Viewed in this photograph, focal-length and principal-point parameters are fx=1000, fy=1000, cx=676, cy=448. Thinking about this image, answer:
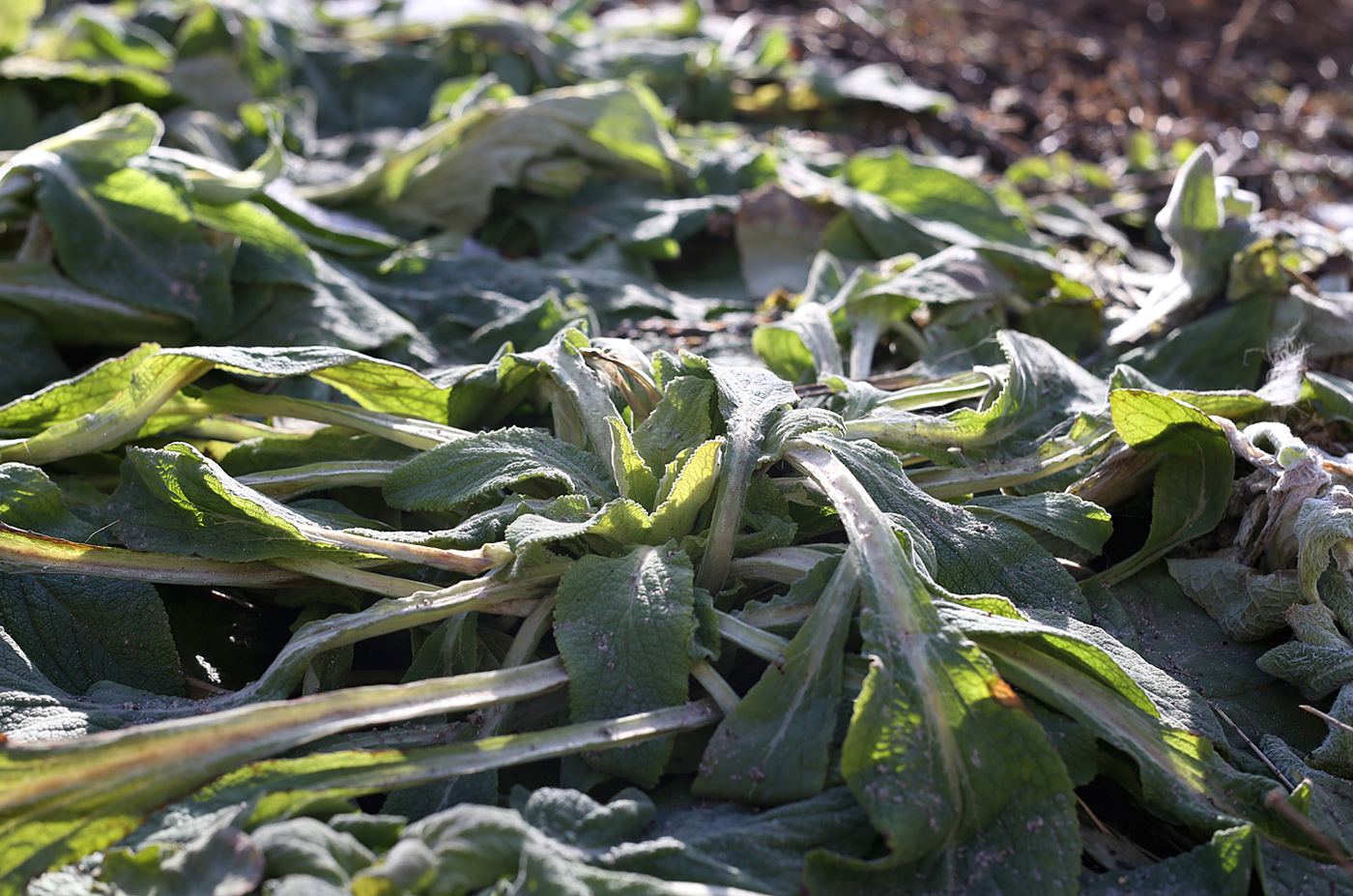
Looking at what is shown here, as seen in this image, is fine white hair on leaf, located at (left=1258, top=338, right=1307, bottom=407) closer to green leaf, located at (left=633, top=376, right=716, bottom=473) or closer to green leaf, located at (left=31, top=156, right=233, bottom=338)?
green leaf, located at (left=633, top=376, right=716, bottom=473)

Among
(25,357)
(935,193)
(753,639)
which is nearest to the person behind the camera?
(753,639)

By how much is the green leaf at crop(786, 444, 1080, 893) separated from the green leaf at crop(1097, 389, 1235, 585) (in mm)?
595

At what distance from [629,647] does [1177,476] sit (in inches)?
42.2

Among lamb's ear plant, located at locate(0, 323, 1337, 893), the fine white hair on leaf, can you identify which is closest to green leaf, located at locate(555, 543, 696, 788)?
lamb's ear plant, located at locate(0, 323, 1337, 893)

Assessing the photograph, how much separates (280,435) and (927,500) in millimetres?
1185

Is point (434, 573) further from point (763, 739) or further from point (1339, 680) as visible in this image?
point (1339, 680)

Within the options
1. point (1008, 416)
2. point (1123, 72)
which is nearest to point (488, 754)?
point (1008, 416)

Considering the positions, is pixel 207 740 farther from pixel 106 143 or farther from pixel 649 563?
pixel 106 143

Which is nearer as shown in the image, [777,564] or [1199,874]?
[1199,874]

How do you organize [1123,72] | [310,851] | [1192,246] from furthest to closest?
[1123,72], [1192,246], [310,851]

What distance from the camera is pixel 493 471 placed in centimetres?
160

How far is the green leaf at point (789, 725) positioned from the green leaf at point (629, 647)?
78mm

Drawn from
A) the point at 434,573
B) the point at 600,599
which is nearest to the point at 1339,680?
the point at 600,599

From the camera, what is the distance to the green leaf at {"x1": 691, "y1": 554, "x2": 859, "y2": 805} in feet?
4.12
